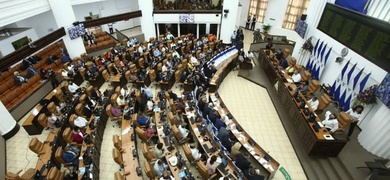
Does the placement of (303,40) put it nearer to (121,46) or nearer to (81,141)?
(121,46)

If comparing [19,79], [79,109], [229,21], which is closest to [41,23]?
[19,79]

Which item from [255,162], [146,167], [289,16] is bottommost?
[255,162]

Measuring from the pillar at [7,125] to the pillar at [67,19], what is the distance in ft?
21.0

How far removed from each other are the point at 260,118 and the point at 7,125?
11988mm

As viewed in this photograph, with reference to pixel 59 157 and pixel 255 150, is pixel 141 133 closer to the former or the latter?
pixel 59 157

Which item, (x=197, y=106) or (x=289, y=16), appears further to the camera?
(x=289, y=16)

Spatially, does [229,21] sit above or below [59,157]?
above

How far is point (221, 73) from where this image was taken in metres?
13.1

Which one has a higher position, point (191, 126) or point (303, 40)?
point (303, 40)

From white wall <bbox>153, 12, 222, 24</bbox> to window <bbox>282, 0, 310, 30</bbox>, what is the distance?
668 centimetres

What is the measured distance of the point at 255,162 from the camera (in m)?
7.73

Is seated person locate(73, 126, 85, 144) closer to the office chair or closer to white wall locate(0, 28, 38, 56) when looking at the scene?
the office chair

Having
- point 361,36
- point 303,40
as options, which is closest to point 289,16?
point 303,40

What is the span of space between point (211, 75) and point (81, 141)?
25.1ft
